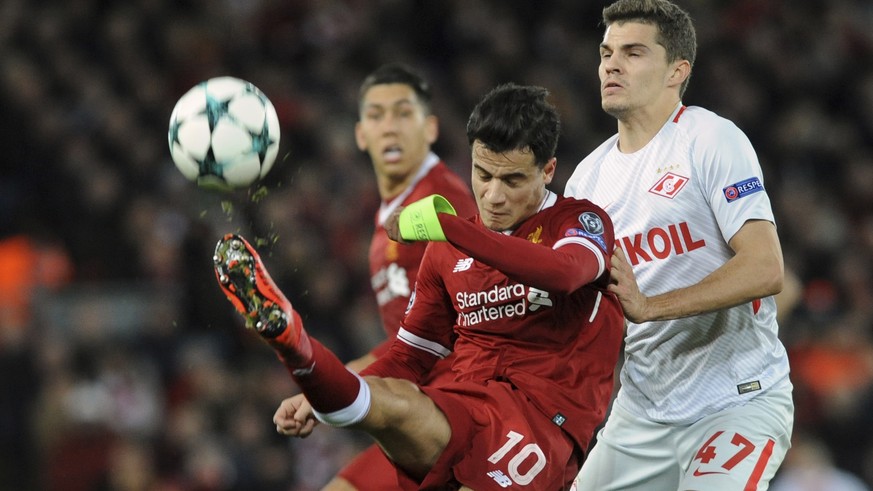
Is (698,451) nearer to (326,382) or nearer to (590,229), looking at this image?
(590,229)

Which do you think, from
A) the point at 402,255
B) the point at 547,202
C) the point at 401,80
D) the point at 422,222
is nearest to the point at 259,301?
the point at 422,222

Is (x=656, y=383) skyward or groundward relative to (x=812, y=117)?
skyward

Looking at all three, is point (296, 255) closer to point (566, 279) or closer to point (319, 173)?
point (319, 173)

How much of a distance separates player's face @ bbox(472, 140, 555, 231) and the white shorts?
3.38 ft

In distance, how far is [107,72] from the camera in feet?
39.6

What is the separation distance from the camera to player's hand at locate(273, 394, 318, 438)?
429cm

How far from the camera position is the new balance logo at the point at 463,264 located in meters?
4.44

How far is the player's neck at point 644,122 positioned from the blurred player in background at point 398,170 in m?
1.15

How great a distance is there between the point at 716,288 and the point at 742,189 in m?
0.43

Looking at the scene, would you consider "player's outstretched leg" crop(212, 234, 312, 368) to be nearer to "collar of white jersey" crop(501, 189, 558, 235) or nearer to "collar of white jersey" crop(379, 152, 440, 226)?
"collar of white jersey" crop(501, 189, 558, 235)

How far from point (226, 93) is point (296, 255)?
600 centimetres

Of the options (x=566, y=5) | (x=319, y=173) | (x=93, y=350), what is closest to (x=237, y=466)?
(x=93, y=350)

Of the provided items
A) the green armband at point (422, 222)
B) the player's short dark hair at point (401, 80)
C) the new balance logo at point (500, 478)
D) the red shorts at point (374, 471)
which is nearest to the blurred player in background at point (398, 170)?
the player's short dark hair at point (401, 80)

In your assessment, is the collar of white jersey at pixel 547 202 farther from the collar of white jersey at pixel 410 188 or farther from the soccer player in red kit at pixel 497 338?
the collar of white jersey at pixel 410 188
